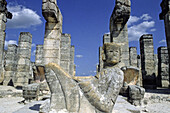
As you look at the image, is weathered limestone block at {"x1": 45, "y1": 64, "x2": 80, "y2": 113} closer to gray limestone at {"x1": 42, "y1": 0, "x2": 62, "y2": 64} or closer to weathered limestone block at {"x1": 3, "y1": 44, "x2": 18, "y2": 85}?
gray limestone at {"x1": 42, "y1": 0, "x2": 62, "y2": 64}

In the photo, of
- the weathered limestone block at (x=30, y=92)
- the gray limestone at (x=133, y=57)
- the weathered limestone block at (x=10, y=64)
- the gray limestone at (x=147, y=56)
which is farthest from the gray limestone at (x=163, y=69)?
the weathered limestone block at (x=10, y=64)

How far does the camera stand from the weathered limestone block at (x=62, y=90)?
2.40 meters

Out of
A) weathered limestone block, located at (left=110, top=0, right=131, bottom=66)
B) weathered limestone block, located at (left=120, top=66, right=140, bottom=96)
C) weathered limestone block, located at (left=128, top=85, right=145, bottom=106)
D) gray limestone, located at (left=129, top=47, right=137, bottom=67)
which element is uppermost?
weathered limestone block, located at (left=110, top=0, right=131, bottom=66)

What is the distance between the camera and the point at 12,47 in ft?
43.1

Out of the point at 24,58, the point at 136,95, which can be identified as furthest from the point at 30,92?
the point at 24,58

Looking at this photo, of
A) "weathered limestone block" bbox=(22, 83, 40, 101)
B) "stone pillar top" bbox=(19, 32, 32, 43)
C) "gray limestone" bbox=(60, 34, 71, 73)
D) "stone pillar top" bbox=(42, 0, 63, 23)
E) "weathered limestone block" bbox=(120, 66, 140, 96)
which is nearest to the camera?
"weathered limestone block" bbox=(22, 83, 40, 101)

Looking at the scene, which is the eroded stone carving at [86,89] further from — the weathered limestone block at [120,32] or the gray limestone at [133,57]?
the gray limestone at [133,57]

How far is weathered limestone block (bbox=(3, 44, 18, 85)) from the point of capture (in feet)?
40.3

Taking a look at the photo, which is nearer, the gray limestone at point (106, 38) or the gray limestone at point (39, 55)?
the gray limestone at point (106, 38)

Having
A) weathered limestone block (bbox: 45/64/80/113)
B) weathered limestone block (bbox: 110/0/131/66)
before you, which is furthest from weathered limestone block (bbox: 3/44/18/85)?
weathered limestone block (bbox: 45/64/80/113)

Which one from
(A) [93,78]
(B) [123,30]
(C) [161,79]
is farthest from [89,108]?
(C) [161,79]

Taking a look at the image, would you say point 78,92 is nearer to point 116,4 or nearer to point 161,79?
point 116,4

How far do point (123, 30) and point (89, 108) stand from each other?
19.7 feet

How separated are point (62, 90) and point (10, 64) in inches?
486
